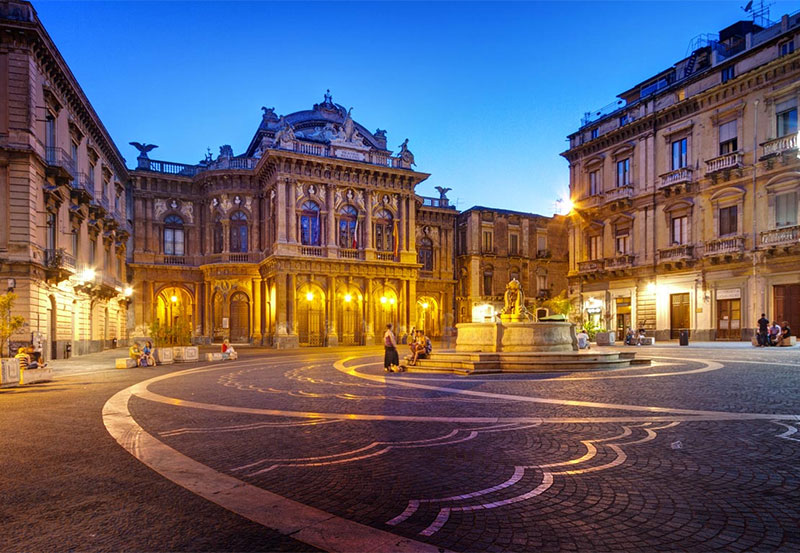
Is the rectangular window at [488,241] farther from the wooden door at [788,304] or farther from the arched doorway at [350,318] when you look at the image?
the wooden door at [788,304]

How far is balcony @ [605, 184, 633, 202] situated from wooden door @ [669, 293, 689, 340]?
7.16 meters

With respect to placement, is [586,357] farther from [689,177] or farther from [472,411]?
[689,177]

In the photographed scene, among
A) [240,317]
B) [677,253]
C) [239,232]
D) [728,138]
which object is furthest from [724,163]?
[240,317]

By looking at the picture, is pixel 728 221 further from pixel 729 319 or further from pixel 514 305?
pixel 514 305

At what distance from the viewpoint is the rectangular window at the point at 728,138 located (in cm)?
2961

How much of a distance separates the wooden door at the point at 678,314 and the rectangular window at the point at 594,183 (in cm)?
962

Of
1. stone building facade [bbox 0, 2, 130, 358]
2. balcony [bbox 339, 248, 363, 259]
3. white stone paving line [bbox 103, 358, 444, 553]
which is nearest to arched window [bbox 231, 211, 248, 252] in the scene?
balcony [bbox 339, 248, 363, 259]

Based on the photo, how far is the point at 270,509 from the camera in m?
4.38

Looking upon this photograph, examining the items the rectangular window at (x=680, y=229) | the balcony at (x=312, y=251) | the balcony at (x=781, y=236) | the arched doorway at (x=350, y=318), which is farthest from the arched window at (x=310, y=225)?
the balcony at (x=781, y=236)

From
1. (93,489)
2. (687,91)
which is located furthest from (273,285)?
(93,489)

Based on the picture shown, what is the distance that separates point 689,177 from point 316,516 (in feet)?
111

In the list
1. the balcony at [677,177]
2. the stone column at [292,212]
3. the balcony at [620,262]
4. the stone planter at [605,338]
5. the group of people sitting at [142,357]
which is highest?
the balcony at [677,177]

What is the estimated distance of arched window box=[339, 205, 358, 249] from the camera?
38.5 meters

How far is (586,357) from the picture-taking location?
1617 cm
